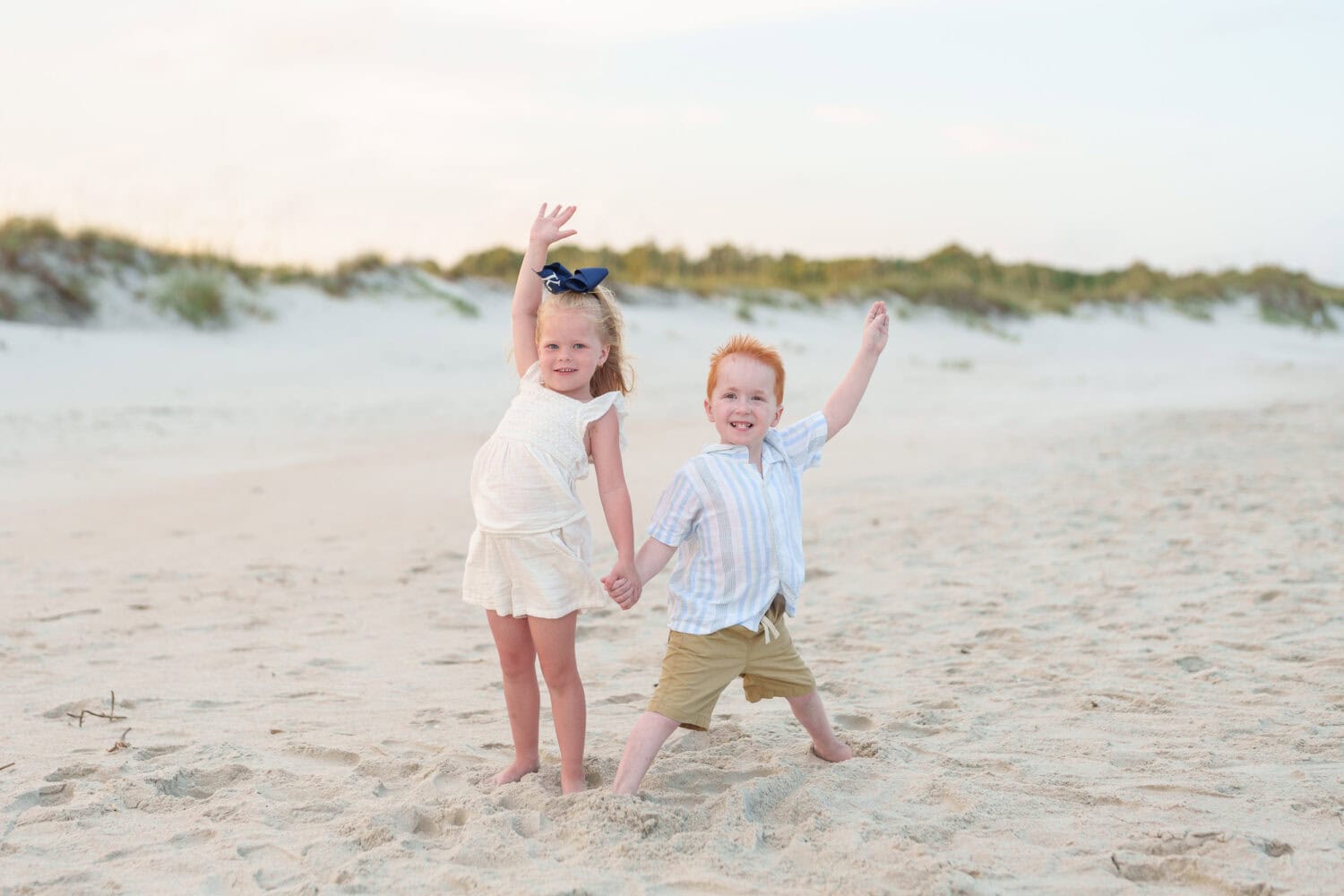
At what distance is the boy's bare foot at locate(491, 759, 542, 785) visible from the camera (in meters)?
3.24

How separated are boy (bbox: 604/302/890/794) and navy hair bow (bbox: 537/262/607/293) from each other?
1.25ft

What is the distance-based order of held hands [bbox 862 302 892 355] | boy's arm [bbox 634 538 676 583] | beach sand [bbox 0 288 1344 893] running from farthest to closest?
held hands [bbox 862 302 892 355] → boy's arm [bbox 634 538 676 583] → beach sand [bbox 0 288 1344 893]

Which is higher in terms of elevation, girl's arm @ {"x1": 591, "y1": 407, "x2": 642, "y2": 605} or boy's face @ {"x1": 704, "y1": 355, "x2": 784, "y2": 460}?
boy's face @ {"x1": 704, "y1": 355, "x2": 784, "y2": 460}

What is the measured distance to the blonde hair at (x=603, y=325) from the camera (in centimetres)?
316

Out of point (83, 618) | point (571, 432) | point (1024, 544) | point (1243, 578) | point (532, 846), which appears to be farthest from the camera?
point (1024, 544)

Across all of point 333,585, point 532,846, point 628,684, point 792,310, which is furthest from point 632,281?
point 532,846

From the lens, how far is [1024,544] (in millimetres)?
6410

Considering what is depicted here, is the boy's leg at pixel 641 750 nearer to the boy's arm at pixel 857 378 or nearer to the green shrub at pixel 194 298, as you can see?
the boy's arm at pixel 857 378

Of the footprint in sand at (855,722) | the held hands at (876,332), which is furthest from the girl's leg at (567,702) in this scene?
the held hands at (876,332)

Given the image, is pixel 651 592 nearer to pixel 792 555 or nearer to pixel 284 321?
pixel 792 555

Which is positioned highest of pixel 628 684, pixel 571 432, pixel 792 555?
pixel 571 432

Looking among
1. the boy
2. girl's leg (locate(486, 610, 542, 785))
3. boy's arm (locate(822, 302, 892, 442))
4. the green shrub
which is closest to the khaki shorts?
the boy

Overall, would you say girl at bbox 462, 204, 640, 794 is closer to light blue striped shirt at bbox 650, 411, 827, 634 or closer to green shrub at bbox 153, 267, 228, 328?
light blue striped shirt at bbox 650, 411, 827, 634

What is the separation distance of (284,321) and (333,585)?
370 inches
